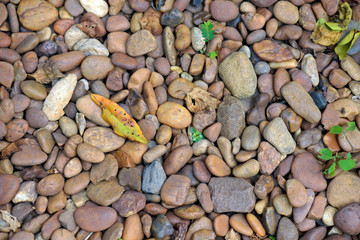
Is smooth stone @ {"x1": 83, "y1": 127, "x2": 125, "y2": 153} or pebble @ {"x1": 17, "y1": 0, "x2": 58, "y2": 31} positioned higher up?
pebble @ {"x1": 17, "y1": 0, "x2": 58, "y2": 31}

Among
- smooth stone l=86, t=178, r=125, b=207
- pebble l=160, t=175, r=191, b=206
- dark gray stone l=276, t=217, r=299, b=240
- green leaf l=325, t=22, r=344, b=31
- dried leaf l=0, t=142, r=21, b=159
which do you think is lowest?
dark gray stone l=276, t=217, r=299, b=240

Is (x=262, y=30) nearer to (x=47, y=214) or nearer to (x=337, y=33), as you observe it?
(x=337, y=33)

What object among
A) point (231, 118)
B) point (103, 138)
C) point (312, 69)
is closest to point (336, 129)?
point (312, 69)

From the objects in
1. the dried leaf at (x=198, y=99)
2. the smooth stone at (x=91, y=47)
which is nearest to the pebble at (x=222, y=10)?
the dried leaf at (x=198, y=99)

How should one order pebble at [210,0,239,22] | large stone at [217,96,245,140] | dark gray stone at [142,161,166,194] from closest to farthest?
1. dark gray stone at [142,161,166,194]
2. large stone at [217,96,245,140]
3. pebble at [210,0,239,22]

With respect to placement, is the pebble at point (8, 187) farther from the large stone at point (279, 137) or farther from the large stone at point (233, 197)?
the large stone at point (279, 137)

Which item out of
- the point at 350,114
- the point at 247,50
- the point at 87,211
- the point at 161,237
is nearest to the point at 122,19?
the point at 247,50

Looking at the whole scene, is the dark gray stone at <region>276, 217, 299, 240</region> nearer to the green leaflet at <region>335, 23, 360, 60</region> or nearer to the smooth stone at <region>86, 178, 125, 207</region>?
the smooth stone at <region>86, 178, 125, 207</region>

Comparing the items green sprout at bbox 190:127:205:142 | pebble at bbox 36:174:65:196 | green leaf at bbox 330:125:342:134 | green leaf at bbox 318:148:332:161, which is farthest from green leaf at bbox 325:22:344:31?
pebble at bbox 36:174:65:196
